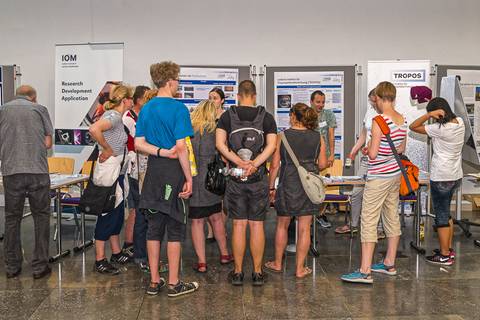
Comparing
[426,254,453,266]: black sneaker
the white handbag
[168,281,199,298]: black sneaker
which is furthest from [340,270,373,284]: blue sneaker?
[168,281,199,298]: black sneaker

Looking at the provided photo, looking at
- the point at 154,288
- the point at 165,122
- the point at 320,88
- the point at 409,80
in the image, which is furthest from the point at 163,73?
the point at 409,80

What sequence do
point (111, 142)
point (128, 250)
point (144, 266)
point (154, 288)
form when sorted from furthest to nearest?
point (128, 250)
point (144, 266)
point (111, 142)
point (154, 288)

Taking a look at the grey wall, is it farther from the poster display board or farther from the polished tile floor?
the polished tile floor

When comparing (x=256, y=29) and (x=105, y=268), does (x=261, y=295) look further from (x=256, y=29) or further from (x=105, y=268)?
(x=256, y=29)

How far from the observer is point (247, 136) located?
12.4 ft

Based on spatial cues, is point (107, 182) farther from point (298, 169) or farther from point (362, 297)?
point (362, 297)

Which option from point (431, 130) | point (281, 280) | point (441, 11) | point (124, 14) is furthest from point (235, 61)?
point (281, 280)

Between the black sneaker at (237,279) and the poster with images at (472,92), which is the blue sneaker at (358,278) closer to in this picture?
the black sneaker at (237,279)

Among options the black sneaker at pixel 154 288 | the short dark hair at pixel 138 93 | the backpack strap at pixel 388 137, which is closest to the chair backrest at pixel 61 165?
the short dark hair at pixel 138 93

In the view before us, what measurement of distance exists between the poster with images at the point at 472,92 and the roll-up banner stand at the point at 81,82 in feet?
14.7

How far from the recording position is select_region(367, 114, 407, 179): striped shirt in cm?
387

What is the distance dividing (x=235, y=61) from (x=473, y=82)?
3222 mm

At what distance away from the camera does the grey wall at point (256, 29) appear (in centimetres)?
732

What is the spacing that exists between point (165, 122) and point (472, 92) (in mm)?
5046
